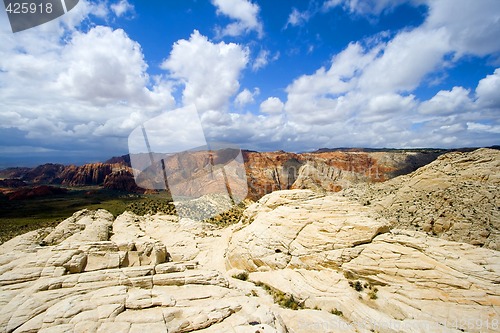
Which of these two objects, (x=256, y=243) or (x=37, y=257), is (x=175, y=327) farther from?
(x=37, y=257)

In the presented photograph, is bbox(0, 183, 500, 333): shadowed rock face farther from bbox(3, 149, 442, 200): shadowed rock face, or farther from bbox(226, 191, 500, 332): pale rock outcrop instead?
bbox(3, 149, 442, 200): shadowed rock face

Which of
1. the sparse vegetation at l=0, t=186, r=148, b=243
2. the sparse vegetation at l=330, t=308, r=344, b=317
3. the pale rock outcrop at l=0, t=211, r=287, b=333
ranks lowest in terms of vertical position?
the sparse vegetation at l=0, t=186, r=148, b=243

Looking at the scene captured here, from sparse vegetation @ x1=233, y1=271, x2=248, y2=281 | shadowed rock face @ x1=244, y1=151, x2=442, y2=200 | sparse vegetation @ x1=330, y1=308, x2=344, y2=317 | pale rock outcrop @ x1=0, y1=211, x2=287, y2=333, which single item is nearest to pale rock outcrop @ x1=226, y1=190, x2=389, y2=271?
sparse vegetation @ x1=233, y1=271, x2=248, y2=281

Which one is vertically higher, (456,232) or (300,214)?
(300,214)

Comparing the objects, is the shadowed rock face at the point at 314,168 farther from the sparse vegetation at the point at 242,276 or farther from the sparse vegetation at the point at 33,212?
the sparse vegetation at the point at 242,276

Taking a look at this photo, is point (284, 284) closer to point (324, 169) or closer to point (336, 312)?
point (336, 312)

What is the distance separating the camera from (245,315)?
1351 cm

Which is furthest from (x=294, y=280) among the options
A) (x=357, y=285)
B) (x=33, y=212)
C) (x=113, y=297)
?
(x=33, y=212)

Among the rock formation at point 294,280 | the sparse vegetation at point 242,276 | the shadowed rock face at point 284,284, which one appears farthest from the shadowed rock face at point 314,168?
the shadowed rock face at point 284,284

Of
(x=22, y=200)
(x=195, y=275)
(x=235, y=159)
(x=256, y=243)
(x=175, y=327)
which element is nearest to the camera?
(x=175, y=327)

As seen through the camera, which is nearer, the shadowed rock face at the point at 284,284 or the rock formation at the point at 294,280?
the shadowed rock face at the point at 284,284

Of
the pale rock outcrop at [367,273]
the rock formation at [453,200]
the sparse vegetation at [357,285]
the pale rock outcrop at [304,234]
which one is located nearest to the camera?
the pale rock outcrop at [367,273]

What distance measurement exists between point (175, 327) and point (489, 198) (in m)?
28.9

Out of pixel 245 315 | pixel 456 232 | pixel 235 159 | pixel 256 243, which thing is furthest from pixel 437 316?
pixel 235 159
